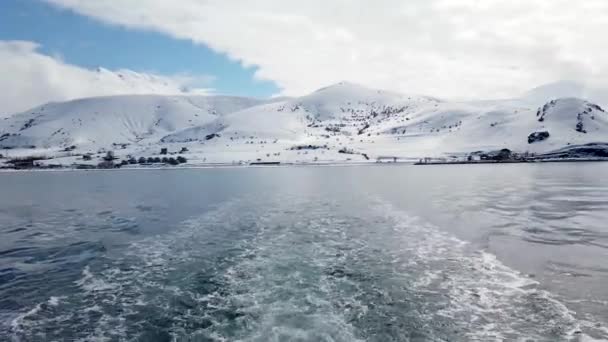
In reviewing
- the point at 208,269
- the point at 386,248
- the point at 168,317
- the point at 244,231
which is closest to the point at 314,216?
the point at 244,231

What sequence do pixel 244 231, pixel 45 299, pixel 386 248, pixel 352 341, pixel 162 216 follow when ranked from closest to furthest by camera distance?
pixel 352 341
pixel 45 299
pixel 386 248
pixel 244 231
pixel 162 216

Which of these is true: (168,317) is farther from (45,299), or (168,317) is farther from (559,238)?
(559,238)

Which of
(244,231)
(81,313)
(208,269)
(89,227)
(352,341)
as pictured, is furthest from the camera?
(89,227)

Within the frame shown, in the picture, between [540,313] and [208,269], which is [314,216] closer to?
[208,269]

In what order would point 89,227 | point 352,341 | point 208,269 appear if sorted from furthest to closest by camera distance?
point 89,227 < point 208,269 < point 352,341

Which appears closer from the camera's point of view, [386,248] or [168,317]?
[168,317]

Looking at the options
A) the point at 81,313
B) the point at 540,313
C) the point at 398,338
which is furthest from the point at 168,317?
the point at 540,313
